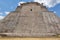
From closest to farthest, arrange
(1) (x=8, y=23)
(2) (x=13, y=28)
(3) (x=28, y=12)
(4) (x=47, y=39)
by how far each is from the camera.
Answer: (4) (x=47, y=39)
(2) (x=13, y=28)
(1) (x=8, y=23)
(3) (x=28, y=12)

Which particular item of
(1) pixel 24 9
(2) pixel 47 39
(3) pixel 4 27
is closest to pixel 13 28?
(3) pixel 4 27

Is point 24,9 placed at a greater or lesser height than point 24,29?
greater

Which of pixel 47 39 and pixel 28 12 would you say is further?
pixel 28 12

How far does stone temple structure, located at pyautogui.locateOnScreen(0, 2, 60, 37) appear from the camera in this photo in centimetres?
1406

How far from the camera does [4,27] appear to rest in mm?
15258

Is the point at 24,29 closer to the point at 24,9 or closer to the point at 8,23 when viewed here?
the point at 8,23

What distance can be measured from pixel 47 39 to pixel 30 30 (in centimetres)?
145

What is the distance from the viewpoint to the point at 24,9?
1881cm

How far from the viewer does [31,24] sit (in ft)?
50.5

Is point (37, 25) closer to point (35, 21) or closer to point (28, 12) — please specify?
point (35, 21)

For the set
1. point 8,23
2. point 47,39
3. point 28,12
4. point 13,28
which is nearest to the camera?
point 47,39

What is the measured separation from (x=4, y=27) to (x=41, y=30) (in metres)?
2.91

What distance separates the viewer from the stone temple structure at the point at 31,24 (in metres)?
14.1

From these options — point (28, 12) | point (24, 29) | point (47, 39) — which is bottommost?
point (47, 39)
